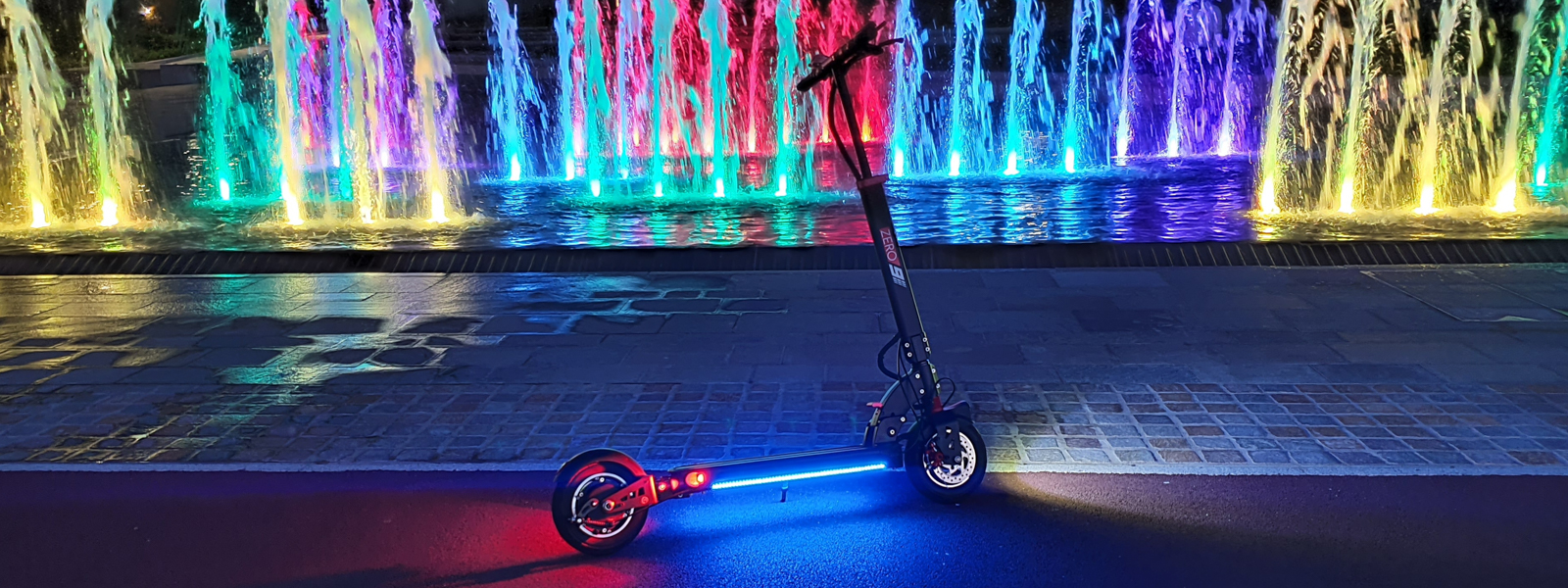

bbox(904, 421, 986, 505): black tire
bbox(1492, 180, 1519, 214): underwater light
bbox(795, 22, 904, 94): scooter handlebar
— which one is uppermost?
bbox(795, 22, 904, 94): scooter handlebar

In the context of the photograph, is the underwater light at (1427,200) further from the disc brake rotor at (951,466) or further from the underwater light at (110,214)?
the underwater light at (110,214)

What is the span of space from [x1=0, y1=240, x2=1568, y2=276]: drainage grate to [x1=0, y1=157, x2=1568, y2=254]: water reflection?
0.33m

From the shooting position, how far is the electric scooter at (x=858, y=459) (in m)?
3.48

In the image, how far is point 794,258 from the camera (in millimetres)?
8266

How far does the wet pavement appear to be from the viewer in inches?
175

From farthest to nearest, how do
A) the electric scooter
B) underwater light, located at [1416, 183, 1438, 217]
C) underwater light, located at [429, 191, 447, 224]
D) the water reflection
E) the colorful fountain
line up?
the colorful fountain → underwater light, located at [429, 191, 447, 224] → underwater light, located at [1416, 183, 1438, 217] → the water reflection → the electric scooter

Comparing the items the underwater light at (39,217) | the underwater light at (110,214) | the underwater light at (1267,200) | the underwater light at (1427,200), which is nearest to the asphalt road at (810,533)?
the underwater light at (1267,200)

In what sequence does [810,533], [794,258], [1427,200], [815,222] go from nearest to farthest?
[810,533] → [794,258] → [815,222] → [1427,200]

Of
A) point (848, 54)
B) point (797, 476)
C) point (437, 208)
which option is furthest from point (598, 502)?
point (437, 208)

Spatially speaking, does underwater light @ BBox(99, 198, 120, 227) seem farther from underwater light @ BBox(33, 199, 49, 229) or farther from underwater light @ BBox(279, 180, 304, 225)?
underwater light @ BBox(279, 180, 304, 225)

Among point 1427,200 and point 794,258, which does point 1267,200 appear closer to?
point 1427,200

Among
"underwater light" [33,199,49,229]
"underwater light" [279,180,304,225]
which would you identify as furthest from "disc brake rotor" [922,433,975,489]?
"underwater light" [33,199,49,229]

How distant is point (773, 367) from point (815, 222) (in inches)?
180

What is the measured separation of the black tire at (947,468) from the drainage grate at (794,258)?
4.26m
